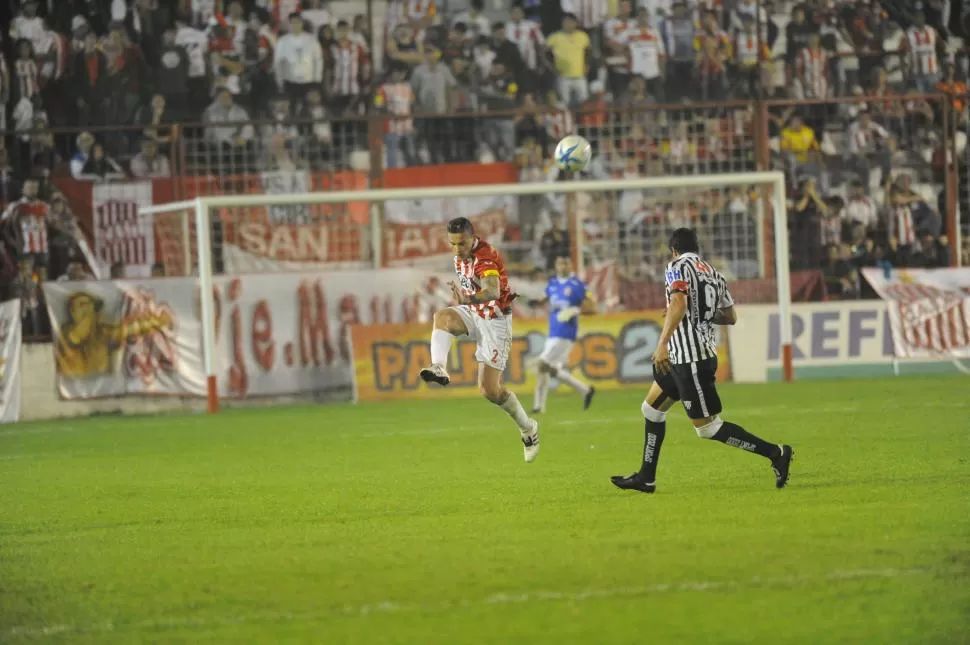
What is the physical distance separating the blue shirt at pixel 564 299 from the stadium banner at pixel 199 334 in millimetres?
3671

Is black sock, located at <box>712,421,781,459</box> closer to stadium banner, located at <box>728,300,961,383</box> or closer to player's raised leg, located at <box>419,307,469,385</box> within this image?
player's raised leg, located at <box>419,307,469,385</box>

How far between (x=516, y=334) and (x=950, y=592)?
1741 centimetres

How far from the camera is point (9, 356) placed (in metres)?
23.5

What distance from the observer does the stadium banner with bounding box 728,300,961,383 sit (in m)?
24.7

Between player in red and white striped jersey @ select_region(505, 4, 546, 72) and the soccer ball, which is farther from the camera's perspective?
player in red and white striped jersey @ select_region(505, 4, 546, 72)

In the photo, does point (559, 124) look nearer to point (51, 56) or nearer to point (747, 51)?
point (747, 51)

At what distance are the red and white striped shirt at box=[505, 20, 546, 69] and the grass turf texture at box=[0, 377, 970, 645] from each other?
38.7ft

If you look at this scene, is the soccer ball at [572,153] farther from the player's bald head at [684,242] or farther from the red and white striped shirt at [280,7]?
the red and white striped shirt at [280,7]

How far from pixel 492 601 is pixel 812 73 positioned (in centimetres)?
2224

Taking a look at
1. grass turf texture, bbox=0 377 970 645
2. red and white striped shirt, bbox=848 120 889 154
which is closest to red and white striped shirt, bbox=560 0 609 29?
red and white striped shirt, bbox=848 120 889 154

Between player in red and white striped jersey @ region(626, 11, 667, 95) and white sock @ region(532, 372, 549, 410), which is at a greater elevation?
player in red and white striped jersey @ region(626, 11, 667, 95)

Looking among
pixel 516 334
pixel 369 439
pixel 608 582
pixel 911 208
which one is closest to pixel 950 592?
pixel 608 582

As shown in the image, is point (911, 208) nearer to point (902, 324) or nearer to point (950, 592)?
point (902, 324)

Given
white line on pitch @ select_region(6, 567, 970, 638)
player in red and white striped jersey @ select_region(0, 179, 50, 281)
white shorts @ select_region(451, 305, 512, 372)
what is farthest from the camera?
player in red and white striped jersey @ select_region(0, 179, 50, 281)
